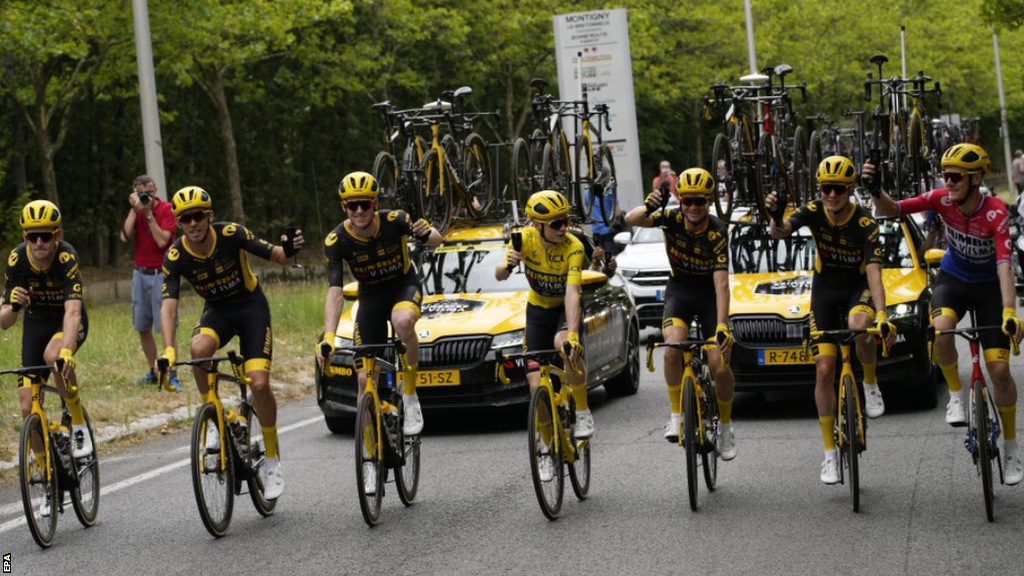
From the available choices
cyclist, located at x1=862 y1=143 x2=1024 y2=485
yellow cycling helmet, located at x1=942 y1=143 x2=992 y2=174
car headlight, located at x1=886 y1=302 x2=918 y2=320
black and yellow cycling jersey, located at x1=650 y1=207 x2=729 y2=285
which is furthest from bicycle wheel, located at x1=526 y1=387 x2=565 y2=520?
car headlight, located at x1=886 y1=302 x2=918 y2=320

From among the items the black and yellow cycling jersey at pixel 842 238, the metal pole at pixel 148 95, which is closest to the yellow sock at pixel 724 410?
the black and yellow cycling jersey at pixel 842 238

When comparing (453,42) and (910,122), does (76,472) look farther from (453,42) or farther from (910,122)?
(453,42)

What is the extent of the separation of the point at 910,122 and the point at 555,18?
10.6 meters

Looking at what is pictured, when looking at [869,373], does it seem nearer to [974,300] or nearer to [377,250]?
[974,300]

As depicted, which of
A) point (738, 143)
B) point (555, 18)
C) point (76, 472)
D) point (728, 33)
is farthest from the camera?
point (728, 33)

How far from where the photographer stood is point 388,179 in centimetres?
1628

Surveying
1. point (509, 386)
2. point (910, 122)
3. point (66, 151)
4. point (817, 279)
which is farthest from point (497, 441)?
point (66, 151)

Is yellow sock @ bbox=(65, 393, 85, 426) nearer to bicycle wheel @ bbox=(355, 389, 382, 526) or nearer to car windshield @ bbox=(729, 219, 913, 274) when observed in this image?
bicycle wheel @ bbox=(355, 389, 382, 526)

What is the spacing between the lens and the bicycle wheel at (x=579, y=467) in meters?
9.72

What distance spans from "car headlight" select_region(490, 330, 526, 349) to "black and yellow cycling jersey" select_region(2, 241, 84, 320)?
12.6ft

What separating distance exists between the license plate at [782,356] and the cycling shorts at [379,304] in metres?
3.45

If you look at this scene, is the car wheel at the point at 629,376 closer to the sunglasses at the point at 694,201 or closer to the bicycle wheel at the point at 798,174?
the bicycle wheel at the point at 798,174

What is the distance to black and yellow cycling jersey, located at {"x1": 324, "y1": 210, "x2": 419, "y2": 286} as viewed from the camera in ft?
34.1

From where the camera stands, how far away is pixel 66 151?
1597 inches
